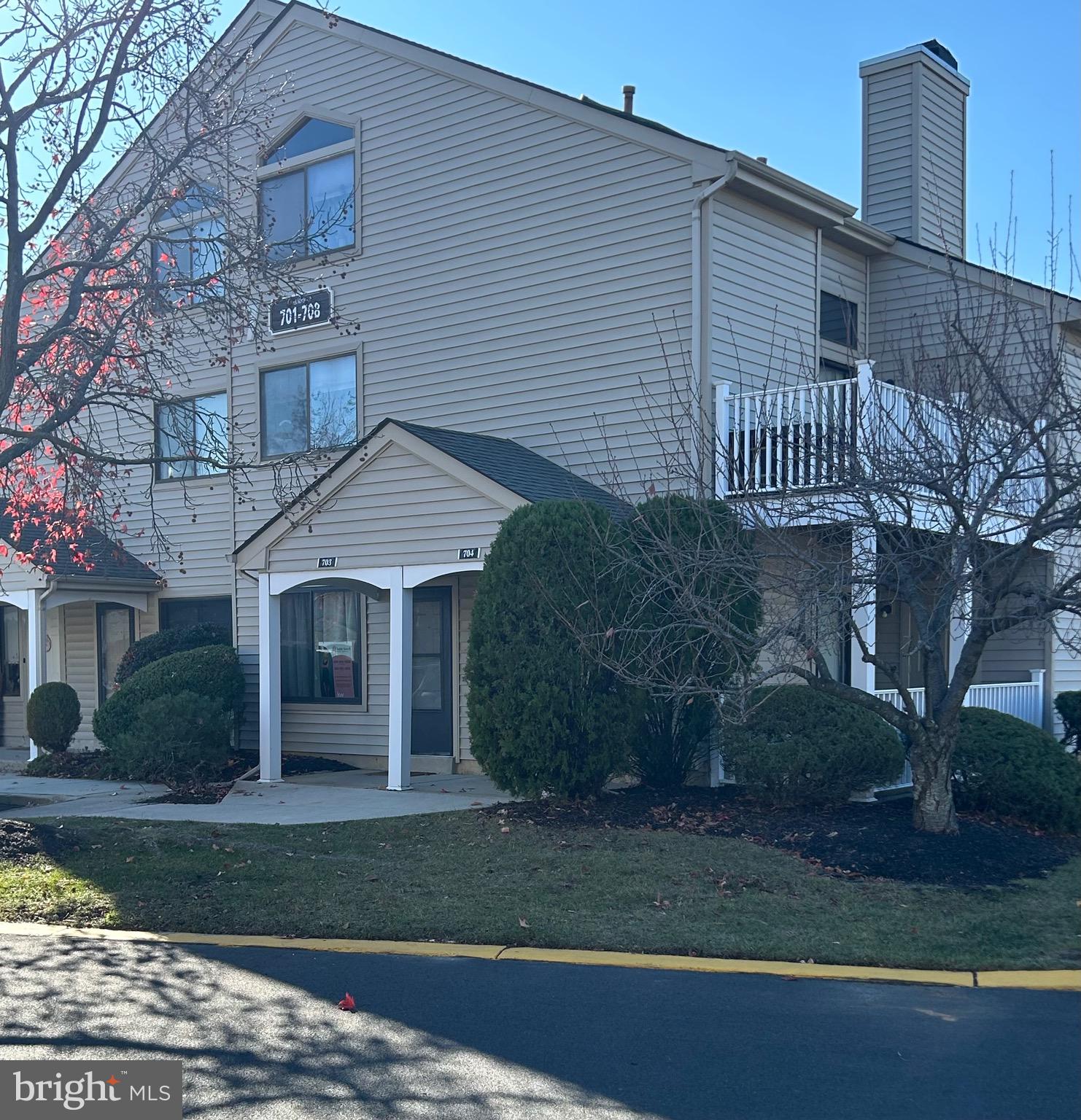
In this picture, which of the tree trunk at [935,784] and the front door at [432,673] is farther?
the front door at [432,673]

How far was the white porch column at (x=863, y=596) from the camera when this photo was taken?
368 inches

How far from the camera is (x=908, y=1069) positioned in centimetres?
526

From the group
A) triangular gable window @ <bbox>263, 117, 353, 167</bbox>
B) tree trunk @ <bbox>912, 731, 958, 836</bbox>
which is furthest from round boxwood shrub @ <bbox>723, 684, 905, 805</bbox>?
triangular gable window @ <bbox>263, 117, 353, 167</bbox>

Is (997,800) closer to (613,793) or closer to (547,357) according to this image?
(613,793)

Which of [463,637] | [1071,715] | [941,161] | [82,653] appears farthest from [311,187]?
[1071,715]

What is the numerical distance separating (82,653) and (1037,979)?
17038mm

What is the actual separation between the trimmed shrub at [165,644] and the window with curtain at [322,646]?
127 centimetres

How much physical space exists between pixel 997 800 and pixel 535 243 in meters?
8.54

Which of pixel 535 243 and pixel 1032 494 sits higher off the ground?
pixel 535 243

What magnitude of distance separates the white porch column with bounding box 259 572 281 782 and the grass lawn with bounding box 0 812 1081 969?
4.10m

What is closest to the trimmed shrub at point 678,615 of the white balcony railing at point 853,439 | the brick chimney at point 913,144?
the white balcony railing at point 853,439

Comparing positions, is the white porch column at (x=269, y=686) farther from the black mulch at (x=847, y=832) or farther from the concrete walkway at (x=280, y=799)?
the black mulch at (x=847, y=832)

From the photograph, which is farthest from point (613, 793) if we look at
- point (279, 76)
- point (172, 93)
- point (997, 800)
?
point (279, 76)

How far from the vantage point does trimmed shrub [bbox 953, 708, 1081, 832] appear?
33.9 feet
